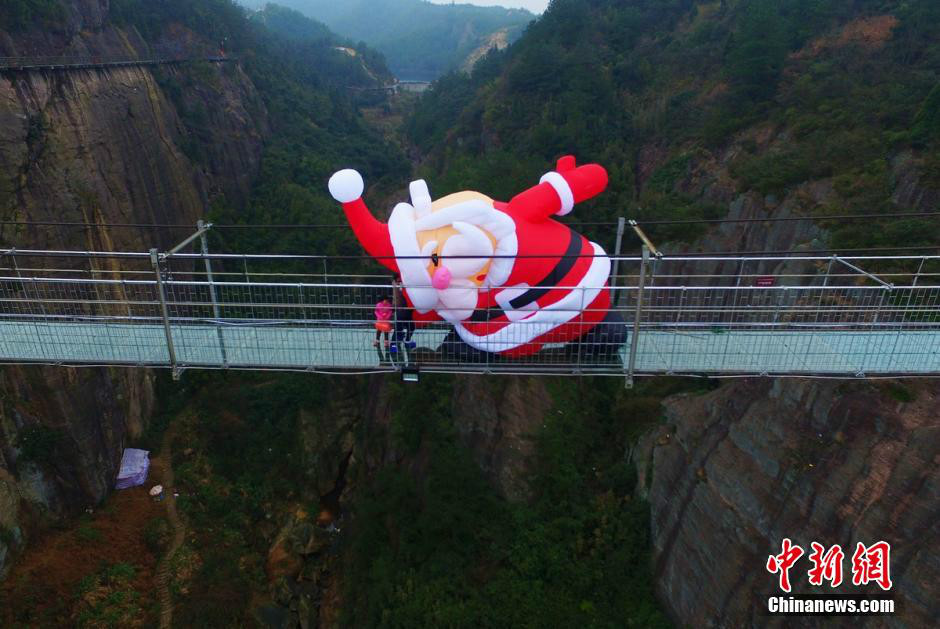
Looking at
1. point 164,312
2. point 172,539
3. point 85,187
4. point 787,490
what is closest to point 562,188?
point 164,312

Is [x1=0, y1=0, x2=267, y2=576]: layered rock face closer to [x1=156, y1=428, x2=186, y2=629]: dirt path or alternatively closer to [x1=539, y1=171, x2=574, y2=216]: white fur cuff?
[x1=156, y1=428, x2=186, y2=629]: dirt path

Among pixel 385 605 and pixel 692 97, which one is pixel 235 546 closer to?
pixel 385 605

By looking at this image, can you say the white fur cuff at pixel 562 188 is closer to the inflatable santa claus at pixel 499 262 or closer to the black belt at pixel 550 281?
the inflatable santa claus at pixel 499 262

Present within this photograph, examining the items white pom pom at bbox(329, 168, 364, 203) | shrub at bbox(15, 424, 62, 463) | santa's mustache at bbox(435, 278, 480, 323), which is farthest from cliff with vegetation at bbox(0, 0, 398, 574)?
santa's mustache at bbox(435, 278, 480, 323)

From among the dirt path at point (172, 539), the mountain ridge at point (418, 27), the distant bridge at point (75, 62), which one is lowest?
the dirt path at point (172, 539)

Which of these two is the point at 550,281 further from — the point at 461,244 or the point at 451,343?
the point at 451,343

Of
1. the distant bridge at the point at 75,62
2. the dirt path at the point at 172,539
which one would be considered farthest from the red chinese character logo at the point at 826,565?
the distant bridge at the point at 75,62
